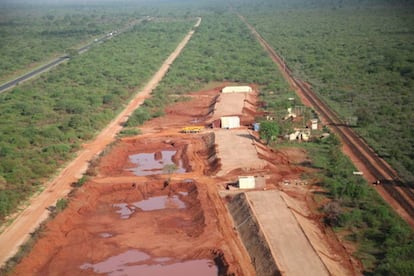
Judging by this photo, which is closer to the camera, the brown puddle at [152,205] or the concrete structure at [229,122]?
the brown puddle at [152,205]

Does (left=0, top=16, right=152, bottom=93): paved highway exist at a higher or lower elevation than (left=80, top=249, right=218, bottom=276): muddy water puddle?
higher

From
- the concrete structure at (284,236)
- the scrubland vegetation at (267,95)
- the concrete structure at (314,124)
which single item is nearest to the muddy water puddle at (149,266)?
the concrete structure at (284,236)

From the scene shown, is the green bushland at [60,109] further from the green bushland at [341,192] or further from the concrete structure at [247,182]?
the concrete structure at [247,182]

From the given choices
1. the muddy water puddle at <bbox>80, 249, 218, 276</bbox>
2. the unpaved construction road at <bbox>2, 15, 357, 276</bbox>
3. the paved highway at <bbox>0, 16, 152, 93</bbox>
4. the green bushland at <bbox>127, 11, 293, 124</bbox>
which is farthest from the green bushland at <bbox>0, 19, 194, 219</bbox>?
the muddy water puddle at <bbox>80, 249, 218, 276</bbox>

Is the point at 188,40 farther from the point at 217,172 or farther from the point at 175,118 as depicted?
the point at 217,172

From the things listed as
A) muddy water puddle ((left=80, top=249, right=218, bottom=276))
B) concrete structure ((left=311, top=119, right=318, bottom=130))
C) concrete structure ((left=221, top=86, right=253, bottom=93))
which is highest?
concrete structure ((left=221, top=86, right=253, bottom=93))

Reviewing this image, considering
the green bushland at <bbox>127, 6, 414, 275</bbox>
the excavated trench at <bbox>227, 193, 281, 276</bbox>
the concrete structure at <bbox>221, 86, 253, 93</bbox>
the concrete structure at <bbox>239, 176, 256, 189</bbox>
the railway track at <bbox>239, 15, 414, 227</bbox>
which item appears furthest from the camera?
the concrete structure at <bbox>221, 86, 253, 93</bbox>

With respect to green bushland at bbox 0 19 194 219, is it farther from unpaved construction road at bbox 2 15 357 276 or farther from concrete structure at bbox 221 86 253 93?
concrete structure at bbox 221 86 253 93
